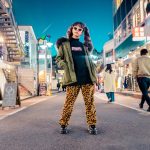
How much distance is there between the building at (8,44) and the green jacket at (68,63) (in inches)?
636

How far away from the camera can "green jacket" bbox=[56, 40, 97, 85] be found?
5.57m

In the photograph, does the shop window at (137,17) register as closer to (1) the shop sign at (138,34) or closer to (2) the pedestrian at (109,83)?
(1) the shop sign at (138,34)

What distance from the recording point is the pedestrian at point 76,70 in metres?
5.61

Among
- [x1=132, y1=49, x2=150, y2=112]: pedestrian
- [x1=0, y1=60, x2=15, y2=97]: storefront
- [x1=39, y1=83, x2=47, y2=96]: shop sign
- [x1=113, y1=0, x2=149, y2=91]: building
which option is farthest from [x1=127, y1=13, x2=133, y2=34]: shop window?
[x1=132, y1=49, x2=150, y2=112]: pedestrian

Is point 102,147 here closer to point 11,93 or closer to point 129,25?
point 11,93

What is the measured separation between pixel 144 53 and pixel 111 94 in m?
6.15

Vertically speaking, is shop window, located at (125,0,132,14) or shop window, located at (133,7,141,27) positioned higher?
shop window, located at (125,0,132,14)

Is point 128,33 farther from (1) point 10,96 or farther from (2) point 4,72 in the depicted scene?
(1) point 10,96

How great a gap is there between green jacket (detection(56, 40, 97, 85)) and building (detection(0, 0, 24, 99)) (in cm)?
1615

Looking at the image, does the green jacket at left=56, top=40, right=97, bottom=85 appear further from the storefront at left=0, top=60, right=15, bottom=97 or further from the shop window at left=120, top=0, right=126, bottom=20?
the shop window at left=120, top=0, right=126, bottom=20

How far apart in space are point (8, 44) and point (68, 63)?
22.7 meters

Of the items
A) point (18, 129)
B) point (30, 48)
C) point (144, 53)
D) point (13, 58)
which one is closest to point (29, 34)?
point (30, 48)

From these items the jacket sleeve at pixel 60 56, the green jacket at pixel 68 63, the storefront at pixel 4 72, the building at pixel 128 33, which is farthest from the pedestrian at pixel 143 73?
the building at pixel 128 33

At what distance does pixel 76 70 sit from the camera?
5.64m
